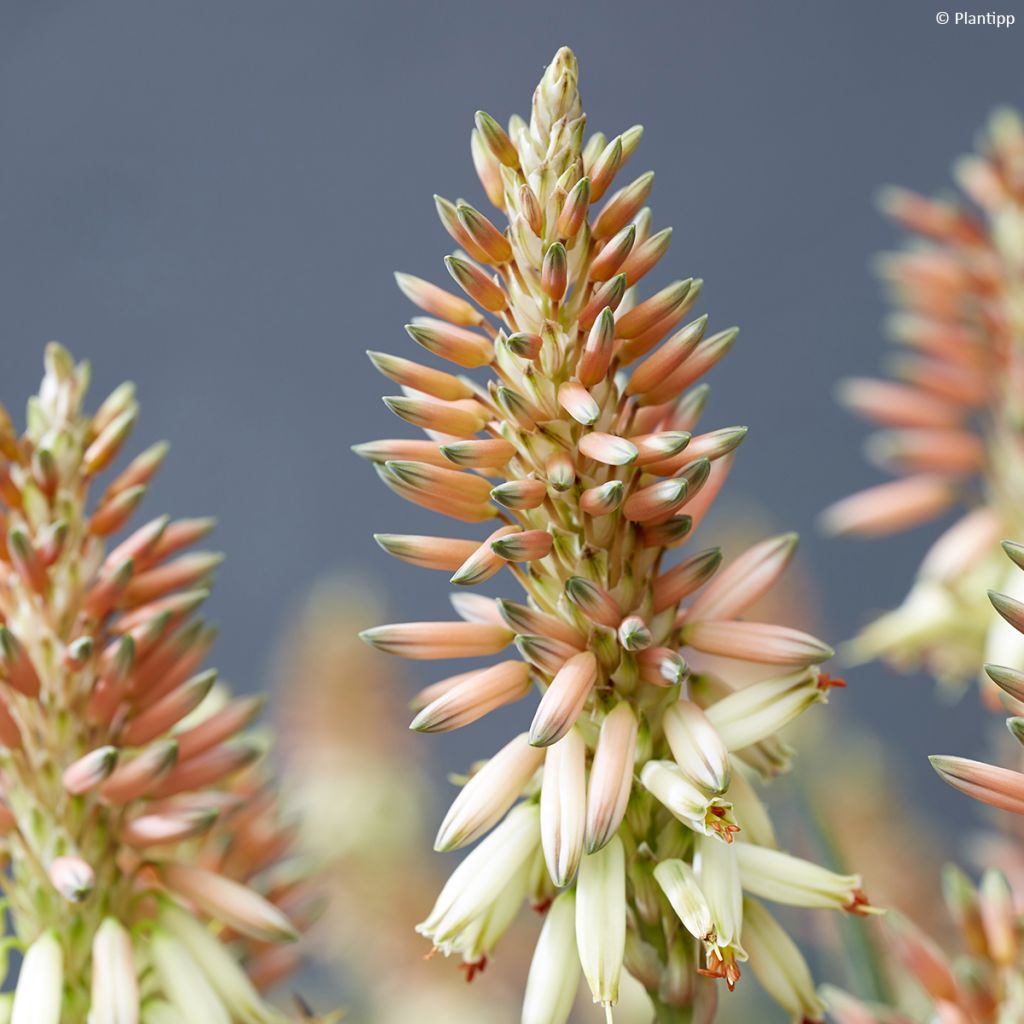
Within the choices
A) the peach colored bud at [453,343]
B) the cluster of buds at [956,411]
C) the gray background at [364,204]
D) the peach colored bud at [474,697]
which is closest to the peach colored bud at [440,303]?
the peach colored bud at [453,343]

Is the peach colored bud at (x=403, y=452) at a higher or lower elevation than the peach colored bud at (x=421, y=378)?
lower

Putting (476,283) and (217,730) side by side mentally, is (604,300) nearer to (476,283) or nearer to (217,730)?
(476,283)

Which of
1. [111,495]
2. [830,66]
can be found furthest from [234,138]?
[111,495]

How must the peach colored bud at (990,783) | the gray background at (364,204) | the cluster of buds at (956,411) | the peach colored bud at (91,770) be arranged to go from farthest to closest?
1. the gray background at (364,204)
2. the cluster of buds at (956,411)
3. the peach colored bud at (91,770)
4. the peach colored bud at (990,783)

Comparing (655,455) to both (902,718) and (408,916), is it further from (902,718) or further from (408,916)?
(902,718)

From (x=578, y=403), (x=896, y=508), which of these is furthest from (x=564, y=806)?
(x=896, y=508)

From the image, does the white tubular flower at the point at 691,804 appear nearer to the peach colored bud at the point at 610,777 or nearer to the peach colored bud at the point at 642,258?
the peach colored bud at the point at 610,777
